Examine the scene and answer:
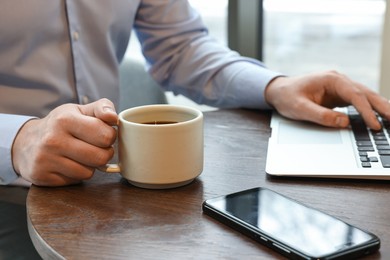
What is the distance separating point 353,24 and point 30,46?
4.23 metres

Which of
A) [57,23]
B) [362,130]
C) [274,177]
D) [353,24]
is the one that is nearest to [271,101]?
[362,130]

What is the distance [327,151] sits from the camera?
0.91m

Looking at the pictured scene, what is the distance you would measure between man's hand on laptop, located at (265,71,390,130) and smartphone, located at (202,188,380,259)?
28cm

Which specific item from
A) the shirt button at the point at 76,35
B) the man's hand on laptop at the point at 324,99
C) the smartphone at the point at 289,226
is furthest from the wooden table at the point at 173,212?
the shirt button at the point at 76,35

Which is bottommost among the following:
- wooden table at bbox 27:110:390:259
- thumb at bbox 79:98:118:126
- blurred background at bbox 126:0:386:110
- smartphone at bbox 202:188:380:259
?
blurred background at bbox 126:0:386:110

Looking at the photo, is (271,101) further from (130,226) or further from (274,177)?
(130,226)

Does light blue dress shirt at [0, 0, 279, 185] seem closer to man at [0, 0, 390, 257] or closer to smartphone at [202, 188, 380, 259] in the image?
man at [0, 0, 390, 257]

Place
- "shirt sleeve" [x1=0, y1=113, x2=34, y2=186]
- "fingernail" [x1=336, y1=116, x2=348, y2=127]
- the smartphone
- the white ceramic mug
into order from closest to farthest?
the smartphone, the white ceramic mug, "shirt sleeve" [x1=0, y1=113, x2=34, y2=186], "fingernail" [x1=336, y1=116, x2=348, y2=127]

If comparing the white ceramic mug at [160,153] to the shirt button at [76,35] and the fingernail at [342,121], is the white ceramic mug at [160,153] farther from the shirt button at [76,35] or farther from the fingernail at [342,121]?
the shirt button at [76,35]

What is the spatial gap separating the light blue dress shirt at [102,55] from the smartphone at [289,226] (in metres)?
0.41

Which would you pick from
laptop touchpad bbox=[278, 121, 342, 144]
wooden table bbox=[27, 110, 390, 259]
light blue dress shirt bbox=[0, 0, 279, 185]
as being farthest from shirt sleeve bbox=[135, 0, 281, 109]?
wooden table bbox=[27, 110, 390, 259]

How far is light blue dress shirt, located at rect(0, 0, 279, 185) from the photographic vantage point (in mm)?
1128

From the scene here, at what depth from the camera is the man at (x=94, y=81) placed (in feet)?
2.68

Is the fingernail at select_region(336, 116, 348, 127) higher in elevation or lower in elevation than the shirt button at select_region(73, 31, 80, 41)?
lower
